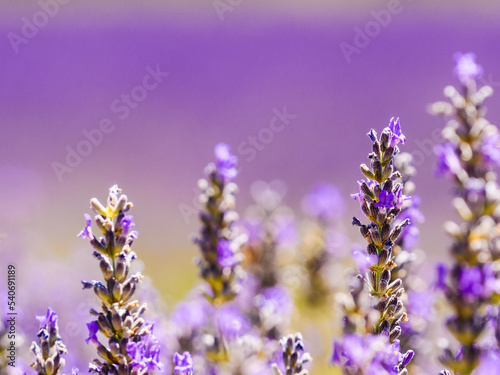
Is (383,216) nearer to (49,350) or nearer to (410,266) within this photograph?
(410,266)

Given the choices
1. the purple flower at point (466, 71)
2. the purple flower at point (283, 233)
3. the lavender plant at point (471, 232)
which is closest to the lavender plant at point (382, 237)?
the lavender plant at point (471, 232)

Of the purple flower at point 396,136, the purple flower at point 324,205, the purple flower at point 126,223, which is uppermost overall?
the purple flower at point 324,205

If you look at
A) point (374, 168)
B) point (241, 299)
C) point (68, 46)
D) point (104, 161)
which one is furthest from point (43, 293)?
point (68, 46)

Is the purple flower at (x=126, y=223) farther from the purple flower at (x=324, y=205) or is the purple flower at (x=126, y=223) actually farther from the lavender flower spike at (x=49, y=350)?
the purple flower at (x=324, y=205)

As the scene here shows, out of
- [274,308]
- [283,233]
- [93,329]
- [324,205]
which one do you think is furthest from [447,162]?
[324,205]

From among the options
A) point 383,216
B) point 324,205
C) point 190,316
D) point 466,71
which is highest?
point 324,205

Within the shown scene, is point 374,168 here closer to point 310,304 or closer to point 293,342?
point 293,342
